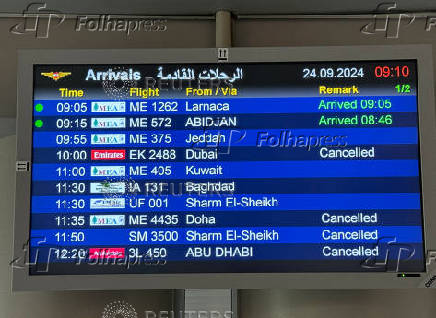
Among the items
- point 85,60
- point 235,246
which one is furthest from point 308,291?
point 85,60

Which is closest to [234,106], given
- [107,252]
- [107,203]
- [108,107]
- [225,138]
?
[225,138]

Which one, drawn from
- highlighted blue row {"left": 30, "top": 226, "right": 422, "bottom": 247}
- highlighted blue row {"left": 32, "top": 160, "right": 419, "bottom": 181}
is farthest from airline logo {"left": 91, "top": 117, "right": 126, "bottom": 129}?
highlighted blue row {"left": 30, "top": 226, "right": 422, "bottom": 247}

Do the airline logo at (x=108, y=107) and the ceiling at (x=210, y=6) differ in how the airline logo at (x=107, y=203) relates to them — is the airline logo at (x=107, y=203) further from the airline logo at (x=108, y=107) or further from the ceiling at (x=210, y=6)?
the ceiling at (x=210, y=6)

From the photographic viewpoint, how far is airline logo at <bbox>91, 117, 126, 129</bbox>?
2369mm

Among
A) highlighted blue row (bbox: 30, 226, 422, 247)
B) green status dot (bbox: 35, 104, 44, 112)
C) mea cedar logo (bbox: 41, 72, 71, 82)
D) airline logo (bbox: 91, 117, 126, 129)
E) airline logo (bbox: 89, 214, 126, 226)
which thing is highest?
mea cedar logo (bbox: 41, 72, 71, 82)

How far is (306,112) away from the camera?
7.80 ft

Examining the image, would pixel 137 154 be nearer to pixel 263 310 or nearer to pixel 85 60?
pixel 85 60

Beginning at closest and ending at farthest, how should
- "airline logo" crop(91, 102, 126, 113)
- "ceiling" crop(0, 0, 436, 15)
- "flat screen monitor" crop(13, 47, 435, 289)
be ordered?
"flat screen monitor" crop(13, 47, 435, 289)
"airline logo" crop(91, 102, 126, 113)
"ceiling" crop(0, 0, 436, 15)

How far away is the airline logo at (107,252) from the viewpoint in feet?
7.49

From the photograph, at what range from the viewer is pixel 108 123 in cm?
237

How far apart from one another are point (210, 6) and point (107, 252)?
46.9 inches

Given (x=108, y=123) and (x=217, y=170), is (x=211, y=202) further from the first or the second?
(x=108, y=123)

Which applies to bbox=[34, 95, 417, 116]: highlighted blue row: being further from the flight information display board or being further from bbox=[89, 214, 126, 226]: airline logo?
bbox=[89, 214, 126, 226]: airline logo

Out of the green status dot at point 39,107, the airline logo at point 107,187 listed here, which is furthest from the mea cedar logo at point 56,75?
the airline logo at point 107,187
